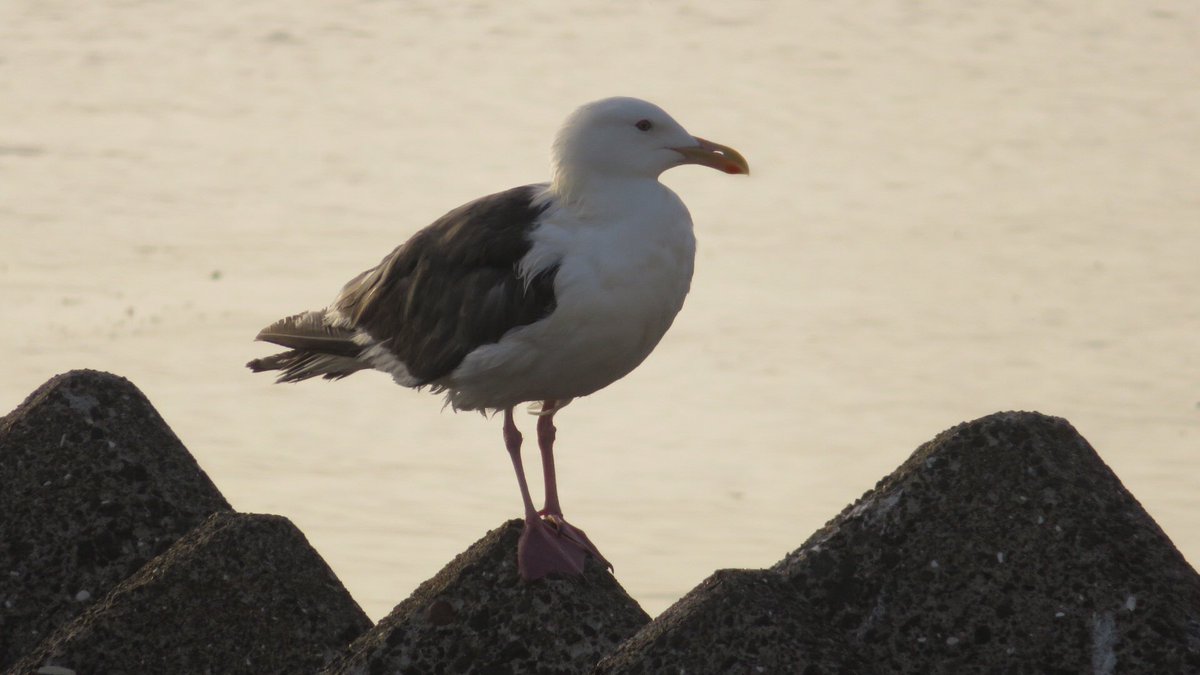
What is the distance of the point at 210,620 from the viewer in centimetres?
718

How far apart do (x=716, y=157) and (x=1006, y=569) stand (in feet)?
8.73

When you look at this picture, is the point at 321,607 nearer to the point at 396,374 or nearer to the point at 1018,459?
the point at 396,374

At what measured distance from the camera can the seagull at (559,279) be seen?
784cm

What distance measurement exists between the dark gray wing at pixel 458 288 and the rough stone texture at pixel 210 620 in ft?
4.53

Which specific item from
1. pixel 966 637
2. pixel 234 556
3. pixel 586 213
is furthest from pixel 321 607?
pixel 966 637

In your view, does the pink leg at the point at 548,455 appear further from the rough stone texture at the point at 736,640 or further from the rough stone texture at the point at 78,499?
the rough stone texture at the point at 736,640

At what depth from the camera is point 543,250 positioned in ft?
26.1

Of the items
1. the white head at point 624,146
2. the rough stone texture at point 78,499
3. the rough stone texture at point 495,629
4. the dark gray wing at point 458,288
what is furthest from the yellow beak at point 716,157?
the rough stone texture at point 78,499

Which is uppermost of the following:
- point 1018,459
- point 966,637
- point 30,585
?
point 1018,459

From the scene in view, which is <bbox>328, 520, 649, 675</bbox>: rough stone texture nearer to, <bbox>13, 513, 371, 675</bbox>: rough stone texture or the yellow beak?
<bbox>13, 513, 371, 675</bbox>: rough stone texture

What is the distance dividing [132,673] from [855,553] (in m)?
2.60

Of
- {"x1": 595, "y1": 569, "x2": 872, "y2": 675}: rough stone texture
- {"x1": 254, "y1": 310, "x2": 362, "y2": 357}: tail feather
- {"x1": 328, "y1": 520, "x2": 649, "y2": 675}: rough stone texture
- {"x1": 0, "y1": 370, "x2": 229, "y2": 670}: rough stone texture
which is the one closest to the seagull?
{"x1": 254, "y1": 310, "x2": 362, "y2": 357}: tail feather

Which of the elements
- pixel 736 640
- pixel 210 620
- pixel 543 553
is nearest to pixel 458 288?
pixel 543 553

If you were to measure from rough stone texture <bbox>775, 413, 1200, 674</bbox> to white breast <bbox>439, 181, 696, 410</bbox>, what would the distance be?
1.65m
